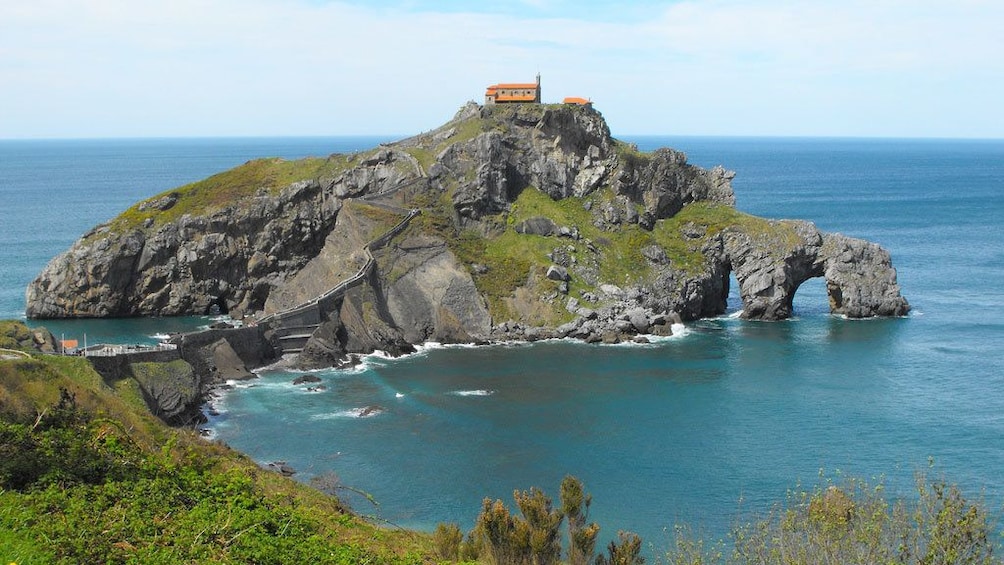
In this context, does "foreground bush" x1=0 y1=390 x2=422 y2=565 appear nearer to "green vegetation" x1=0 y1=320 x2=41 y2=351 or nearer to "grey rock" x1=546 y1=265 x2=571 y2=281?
"green vegetation" x1=0 y1=320 x2=41 y2=351

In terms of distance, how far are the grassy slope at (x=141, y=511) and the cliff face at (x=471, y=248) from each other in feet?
196

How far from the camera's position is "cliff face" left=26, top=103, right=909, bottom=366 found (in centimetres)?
10000

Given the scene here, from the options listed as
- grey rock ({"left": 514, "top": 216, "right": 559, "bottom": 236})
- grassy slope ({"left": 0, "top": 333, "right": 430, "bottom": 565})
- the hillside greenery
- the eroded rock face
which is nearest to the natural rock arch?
grey rock ({"left": 514, "top": 216, "right": 559, "bottom": 236})

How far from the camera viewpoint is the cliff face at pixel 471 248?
328 ft

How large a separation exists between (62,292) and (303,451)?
2138 inches

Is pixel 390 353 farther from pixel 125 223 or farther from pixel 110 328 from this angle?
pixel 125 223

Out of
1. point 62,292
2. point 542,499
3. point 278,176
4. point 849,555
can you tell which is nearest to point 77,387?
point 542,499

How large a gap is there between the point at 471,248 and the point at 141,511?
7902 cm

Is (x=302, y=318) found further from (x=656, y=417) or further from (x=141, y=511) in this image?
(x=141, y=511)

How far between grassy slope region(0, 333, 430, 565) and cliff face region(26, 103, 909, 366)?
196ft

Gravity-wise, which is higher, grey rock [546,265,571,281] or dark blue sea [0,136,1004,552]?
grey rock [546,265,571,281]

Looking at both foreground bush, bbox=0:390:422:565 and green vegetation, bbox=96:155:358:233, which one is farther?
green vegetation, bbox=96:155:358:233

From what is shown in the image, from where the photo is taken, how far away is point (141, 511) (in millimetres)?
28719

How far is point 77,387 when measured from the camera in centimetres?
4941
